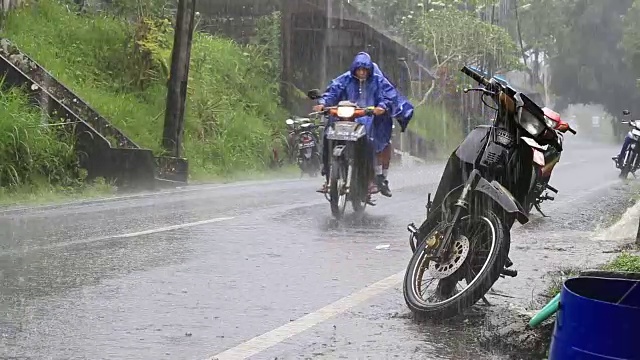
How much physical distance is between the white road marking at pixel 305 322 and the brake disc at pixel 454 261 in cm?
56

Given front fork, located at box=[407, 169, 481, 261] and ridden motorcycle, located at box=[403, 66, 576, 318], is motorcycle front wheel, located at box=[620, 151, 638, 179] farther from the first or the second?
front fork, located at box=[407, 169, 481, 261]

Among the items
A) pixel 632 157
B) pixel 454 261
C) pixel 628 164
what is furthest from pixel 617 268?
pixel 632 157

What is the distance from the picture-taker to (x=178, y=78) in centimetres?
1642

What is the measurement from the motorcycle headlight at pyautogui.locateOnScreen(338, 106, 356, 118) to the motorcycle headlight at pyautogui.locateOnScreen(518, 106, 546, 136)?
4.96 metres

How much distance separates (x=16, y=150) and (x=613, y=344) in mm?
11148

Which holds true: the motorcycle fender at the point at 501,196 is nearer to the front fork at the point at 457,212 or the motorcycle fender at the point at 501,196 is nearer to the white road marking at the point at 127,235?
the front fork at the point at 457,212

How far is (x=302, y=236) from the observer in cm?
869

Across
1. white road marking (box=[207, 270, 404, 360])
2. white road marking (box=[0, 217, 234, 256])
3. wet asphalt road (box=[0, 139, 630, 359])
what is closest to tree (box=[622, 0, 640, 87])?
wet asphalt road (box=[0, 139, 630, 359])

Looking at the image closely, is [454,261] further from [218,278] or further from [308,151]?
[308,151]

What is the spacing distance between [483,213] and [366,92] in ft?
18.7

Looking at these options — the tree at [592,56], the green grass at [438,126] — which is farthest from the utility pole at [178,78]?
the tree at [592,56]

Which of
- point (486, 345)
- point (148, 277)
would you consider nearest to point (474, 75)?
point (486, 345)

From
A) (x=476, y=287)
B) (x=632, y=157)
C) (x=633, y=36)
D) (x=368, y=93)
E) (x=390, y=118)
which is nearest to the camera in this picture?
(x=476, y=287)

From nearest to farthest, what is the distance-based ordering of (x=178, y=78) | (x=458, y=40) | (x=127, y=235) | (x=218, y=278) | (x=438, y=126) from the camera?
1. (x=218, y=278)
2. (x=127, y=235)
3. (x=178, y=78)
4. (x=458, y=40)
5. (x=438, y=126)
